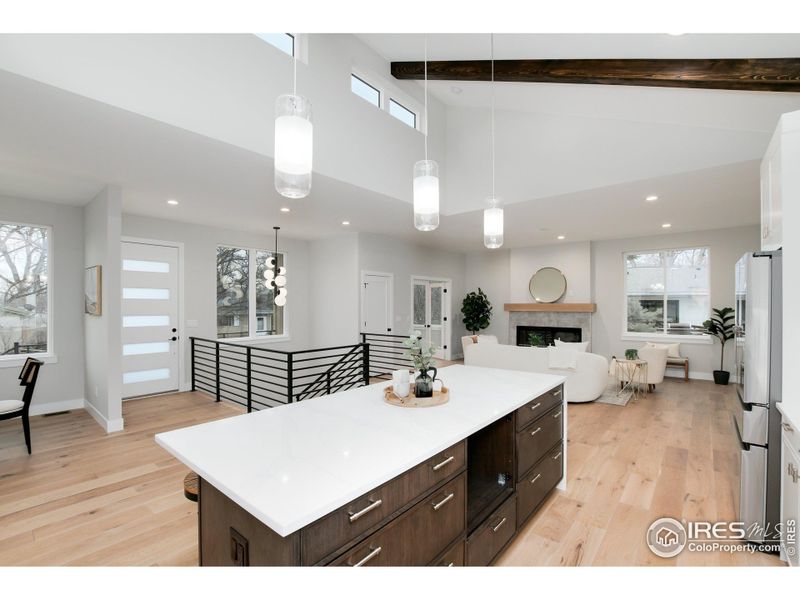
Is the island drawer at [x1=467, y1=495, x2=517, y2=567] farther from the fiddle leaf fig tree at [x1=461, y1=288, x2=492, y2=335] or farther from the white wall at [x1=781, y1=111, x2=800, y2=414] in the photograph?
the fiddle leaf fig tree at [x1=461, y1=288, x2=492, y2=335]

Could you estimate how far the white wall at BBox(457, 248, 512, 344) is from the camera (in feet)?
29.9

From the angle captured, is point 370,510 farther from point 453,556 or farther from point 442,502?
point 453,556

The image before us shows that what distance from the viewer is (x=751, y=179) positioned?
157 inches

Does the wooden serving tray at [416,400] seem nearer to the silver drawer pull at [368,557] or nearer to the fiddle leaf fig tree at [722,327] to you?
the silver drawer pull at [368,557]

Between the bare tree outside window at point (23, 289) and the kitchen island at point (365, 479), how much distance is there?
4713mm

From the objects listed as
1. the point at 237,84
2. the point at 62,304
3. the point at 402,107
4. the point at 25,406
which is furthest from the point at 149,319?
the point at 402,107

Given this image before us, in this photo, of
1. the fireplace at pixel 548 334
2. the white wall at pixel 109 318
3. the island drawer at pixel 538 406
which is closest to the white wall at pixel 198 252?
the white wall at pixel 109 318

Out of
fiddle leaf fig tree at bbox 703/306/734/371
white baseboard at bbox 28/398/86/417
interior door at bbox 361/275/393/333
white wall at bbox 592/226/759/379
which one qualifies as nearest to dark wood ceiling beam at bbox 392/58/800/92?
interior door at bbox 361/275/393/333

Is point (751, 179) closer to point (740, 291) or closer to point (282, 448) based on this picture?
point (740, 291)

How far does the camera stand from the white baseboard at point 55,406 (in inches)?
177

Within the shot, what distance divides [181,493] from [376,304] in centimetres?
462

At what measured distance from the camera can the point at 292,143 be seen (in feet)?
5.05
